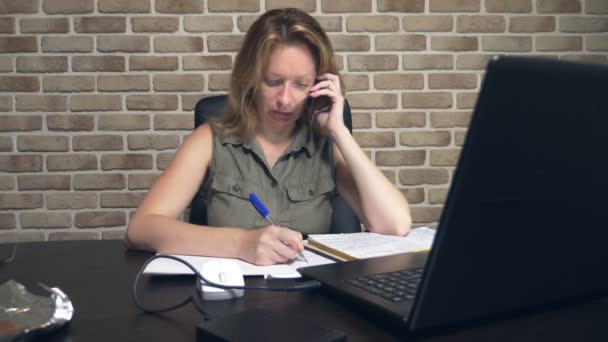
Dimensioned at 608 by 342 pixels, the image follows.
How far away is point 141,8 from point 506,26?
1478 millimetres

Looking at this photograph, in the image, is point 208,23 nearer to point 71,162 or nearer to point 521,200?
point 71,162

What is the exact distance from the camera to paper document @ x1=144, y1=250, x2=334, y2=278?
0.95 m

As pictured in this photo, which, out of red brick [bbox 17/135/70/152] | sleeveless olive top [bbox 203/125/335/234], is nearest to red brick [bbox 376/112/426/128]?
sleeveless olive top [bbox 203/125/335/234]

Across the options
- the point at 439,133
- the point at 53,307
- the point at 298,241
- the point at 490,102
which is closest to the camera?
the point at 490,102

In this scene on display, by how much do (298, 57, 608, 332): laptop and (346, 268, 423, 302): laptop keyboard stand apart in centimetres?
5

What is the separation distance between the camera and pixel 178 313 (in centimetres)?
78

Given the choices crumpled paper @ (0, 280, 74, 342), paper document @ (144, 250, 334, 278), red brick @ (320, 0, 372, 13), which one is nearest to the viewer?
crumpled paper @ (0, 280, 74, 342)

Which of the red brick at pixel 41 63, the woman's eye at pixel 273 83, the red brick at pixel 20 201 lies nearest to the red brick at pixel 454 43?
the woman's eye at pixel 273 83

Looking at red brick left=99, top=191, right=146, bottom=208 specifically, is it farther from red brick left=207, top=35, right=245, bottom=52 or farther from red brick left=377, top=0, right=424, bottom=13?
red brick left=377, top=0, right=424, bottom=13

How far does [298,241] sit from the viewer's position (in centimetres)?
101

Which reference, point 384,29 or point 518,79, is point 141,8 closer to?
point 384,29

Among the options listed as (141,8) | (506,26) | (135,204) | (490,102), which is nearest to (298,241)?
(490,102)

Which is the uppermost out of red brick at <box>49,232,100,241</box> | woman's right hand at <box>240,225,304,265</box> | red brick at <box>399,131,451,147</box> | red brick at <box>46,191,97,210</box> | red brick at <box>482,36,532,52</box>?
red brick at <box>482,36,532,52</box>

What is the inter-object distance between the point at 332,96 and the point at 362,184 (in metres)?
0.27
